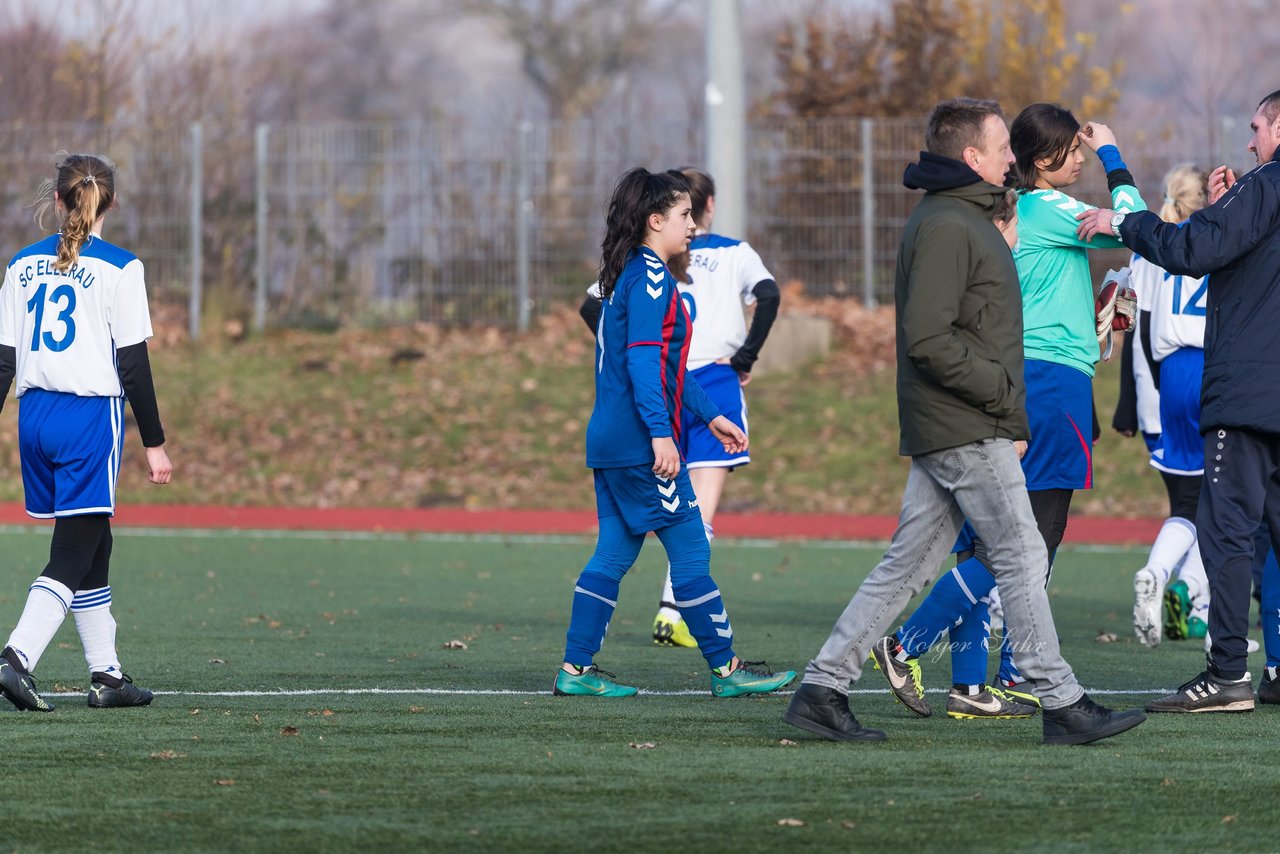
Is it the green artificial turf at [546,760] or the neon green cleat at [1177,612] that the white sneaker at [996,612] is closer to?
the green artificial turf at [546,760]

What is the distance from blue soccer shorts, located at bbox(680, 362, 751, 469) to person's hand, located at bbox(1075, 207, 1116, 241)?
8.88ft

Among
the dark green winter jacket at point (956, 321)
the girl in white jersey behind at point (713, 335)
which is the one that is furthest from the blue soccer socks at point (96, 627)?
the dark green winter jacket at point (956, 321)

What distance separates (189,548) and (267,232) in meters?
9.57

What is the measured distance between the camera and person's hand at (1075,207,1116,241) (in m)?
5.73

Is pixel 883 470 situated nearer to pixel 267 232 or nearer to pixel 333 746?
pixel 267 232

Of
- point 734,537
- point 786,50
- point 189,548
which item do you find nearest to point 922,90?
point 786,50

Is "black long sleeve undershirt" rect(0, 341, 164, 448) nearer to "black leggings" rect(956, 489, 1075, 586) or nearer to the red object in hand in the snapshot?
"black leggings" rect(956, 489, 1075, 586)

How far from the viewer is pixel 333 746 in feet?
17.0

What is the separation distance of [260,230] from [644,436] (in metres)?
17.0

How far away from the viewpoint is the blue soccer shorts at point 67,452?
19.7 ft

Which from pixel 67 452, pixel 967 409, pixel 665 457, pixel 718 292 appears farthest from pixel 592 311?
pixel 967 409

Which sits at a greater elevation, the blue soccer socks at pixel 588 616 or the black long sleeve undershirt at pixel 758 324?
the black long sleeve undershirt at pixel 758 324

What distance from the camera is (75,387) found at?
6.02m

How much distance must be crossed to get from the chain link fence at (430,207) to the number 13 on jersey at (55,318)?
1544cm
